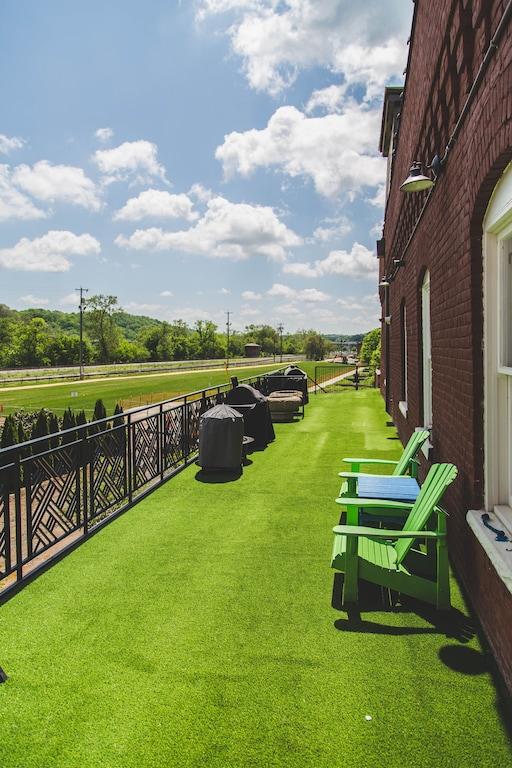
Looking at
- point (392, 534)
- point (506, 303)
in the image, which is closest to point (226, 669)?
point (392, 534)

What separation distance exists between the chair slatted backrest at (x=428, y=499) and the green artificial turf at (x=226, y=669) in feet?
1.51

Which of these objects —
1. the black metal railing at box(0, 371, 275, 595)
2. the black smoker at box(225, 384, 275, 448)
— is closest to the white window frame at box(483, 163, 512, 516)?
the black metal railing at box(0, 371, 275, 595)

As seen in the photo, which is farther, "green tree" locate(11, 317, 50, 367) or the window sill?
"green tree" locate(11, 317, 50, 367)

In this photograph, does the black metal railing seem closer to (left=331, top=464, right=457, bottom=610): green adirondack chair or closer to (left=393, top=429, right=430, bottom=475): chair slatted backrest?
(left=331, top=464, right=457, bottom=610): green adirondack chair

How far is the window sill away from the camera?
2502mm

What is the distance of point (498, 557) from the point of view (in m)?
2.63

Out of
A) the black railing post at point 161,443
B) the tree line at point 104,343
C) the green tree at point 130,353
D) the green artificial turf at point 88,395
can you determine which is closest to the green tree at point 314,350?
the tree line at point 104,343

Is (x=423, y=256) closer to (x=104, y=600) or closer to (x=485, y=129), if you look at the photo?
(x=485, y=129)

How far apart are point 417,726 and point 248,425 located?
7751 millimetres

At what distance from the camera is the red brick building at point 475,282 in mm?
2635

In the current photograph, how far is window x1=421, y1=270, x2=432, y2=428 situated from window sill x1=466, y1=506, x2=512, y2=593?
3.14 metres

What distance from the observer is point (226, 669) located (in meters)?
2.86

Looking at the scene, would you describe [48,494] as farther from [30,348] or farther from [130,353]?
[130,353]

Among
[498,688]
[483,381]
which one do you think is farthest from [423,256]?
[498,688]
